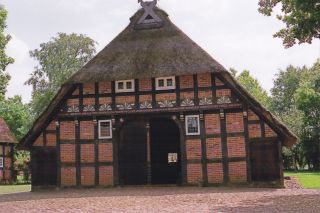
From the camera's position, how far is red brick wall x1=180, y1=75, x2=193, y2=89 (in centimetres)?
2183

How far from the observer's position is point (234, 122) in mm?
21000

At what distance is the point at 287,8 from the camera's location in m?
18.5

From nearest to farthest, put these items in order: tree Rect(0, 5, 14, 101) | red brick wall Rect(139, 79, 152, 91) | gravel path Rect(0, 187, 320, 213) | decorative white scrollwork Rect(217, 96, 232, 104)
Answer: gravel path Rect(0, 187, 320, 213), decorative white scrollwork Rect(217, 96, 232, 104), red brick wall Rect(139, 79, 152, 91), tree Rect(0, 5, 14, 101)

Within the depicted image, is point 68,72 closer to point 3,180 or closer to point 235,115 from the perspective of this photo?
point 3,180

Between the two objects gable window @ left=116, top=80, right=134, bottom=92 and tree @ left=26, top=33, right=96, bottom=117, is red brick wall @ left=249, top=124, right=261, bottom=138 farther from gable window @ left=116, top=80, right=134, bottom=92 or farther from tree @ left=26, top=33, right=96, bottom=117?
tree @ left=26, top=33, right=96, bottom=117

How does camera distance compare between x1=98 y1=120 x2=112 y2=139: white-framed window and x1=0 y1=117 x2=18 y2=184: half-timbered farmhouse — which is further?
x1=0 y1=117 x2=18 y2=184: half-timbered farmhouse

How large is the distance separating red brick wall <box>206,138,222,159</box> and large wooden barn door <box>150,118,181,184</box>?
5513 millimetres

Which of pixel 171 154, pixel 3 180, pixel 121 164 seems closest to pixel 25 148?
pixel 121 164

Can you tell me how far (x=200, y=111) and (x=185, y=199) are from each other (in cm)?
711

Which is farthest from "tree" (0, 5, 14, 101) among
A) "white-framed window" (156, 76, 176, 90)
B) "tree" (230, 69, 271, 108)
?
"tree" (230, 69, 271, 108)

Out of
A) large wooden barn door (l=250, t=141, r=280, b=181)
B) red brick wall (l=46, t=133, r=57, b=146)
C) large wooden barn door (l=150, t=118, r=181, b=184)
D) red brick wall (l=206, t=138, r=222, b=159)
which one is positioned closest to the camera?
large wooden barn door (l=250, t=141, r=280, b=181)

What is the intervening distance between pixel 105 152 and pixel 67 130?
7.99 feet

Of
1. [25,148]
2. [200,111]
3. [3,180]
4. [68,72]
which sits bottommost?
[3,180]

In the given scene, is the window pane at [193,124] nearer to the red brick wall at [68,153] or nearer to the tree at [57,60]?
the red brick wall at [68,153]
